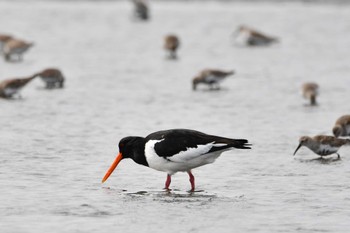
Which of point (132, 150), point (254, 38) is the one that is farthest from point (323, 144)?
point (254, 38)

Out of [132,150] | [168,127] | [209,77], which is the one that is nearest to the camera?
[132,150]

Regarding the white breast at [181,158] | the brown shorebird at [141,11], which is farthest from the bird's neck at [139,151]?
the brown shorebird at [141,11]

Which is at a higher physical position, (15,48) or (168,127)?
(15,48)

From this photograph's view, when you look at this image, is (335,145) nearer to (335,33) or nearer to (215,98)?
(215,98)

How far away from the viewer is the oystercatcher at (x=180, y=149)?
41.7 ft

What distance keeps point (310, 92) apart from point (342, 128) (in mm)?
4741

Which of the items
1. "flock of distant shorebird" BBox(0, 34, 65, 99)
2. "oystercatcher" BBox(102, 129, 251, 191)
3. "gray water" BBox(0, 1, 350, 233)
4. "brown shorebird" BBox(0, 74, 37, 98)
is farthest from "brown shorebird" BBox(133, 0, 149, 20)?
"oystercatcher" BBox(102, 129, 251, 191)

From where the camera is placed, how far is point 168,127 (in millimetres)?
18375

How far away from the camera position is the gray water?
445 inches

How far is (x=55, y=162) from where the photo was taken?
14.6 metres

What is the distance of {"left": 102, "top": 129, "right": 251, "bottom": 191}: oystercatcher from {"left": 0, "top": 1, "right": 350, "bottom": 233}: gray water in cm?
40

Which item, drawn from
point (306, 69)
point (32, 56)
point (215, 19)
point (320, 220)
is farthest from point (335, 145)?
point (215, 19)

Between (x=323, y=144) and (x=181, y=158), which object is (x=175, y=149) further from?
(x=323, y=144)

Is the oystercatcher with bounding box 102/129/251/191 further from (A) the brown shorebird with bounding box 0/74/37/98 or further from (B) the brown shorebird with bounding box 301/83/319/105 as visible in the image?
(A) the brown shorebird with bounding box 0/74/37/98
